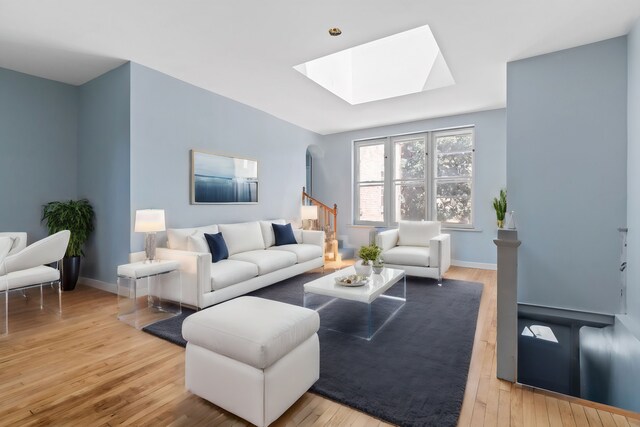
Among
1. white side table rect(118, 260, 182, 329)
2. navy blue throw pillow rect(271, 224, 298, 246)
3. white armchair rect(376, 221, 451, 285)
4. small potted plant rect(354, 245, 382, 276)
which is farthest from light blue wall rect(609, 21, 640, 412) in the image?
white side table rect(118, 260, 182, 329)

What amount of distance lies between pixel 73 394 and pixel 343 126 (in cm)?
586

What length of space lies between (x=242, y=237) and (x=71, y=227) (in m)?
2.15

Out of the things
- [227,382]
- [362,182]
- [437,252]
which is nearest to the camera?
[227,382]

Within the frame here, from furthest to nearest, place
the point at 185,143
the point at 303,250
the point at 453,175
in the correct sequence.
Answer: the point at 453,175, the point at 303,250, the point at 185,143

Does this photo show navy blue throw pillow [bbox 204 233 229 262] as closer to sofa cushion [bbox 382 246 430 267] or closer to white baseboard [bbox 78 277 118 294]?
white baseboard [bbox 78 277 118 294]

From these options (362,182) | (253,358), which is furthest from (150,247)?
(362,182)

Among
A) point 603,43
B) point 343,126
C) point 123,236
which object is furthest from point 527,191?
point 123,236

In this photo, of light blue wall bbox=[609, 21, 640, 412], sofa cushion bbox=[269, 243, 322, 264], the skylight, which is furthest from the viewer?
sofa cushion bbox=[269, 243, 322, 264]

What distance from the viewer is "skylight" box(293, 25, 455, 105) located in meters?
4.18

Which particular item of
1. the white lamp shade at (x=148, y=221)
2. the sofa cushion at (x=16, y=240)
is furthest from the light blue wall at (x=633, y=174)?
the sofa cushion at (x=16, y=240)

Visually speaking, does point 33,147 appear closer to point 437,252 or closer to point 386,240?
point 386,240

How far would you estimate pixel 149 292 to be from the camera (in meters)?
3.62

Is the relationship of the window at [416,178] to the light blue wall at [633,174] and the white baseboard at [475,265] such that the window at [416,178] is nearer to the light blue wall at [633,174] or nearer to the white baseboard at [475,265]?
the white baseboard at [475,265]

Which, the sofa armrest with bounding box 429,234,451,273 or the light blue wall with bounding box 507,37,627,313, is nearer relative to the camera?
the light blue wall with bounding box 507,37,627,313
